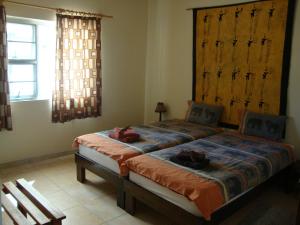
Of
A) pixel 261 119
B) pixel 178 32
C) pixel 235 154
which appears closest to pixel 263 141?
pixel 261 119

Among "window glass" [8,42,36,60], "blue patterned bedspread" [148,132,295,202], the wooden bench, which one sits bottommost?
the wooden bench

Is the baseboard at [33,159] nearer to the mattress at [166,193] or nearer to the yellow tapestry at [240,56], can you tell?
the mattress at [166,193]

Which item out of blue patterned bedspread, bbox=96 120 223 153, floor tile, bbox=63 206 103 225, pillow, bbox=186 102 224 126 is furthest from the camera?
pillow, bbox=186 102 224 126

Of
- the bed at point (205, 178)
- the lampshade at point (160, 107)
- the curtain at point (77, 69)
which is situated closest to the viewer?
the bed at point (205, 178)

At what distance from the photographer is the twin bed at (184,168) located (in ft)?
6.88

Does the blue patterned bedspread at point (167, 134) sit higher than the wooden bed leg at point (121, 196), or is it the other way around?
the blue patterned bedspread at point (167, 134)

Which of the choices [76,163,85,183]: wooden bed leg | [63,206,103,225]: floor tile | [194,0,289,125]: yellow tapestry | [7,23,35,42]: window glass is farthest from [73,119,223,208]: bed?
[7,23,35,42]: window glass

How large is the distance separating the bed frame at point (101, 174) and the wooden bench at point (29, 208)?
0.78 meters

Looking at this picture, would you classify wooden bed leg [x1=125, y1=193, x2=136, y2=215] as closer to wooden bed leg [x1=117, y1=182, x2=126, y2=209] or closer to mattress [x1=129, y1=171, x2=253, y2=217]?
wooden bed leg [x1=117, y1=182, x2=126, y2=209]

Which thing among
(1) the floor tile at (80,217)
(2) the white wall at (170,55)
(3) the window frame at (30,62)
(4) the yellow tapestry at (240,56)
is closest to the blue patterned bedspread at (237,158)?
(4) the yellow tapestry at (240,56)

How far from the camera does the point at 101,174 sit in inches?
113

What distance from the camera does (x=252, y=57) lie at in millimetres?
3588

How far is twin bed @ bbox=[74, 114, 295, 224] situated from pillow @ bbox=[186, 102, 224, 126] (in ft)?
0.93

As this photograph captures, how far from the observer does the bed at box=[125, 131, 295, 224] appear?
2.06 m
